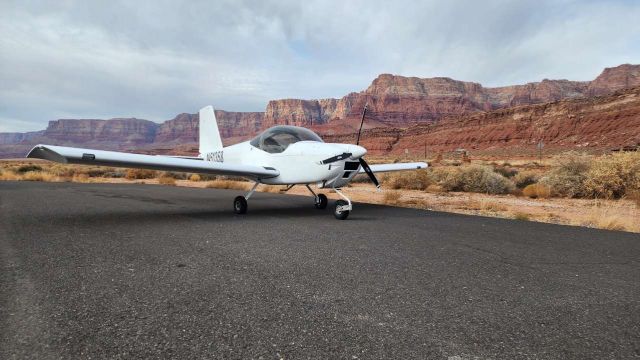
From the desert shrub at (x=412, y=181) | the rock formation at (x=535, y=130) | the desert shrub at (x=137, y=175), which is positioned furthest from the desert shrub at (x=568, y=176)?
the rock formation at (x=535, y=130)

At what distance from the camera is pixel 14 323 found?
253cm

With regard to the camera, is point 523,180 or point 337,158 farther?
point 523,180

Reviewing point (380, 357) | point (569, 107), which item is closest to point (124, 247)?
point (380, 357)

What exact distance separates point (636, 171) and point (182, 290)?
1730 cm

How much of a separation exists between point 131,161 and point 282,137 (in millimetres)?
3757

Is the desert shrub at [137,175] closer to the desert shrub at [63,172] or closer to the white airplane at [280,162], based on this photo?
the desert shrub at [63,172]

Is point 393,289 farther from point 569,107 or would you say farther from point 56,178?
point 569,107

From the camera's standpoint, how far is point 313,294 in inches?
129

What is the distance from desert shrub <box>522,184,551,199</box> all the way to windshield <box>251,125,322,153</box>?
11.5m

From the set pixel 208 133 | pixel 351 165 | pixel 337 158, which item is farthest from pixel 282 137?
pixel 208 133

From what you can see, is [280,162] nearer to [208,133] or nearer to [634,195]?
[208,133]

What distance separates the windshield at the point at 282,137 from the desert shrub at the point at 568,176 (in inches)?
489

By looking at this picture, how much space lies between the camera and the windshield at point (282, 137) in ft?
30.5

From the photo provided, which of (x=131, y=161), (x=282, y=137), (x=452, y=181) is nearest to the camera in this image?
(x=131, y=161)
